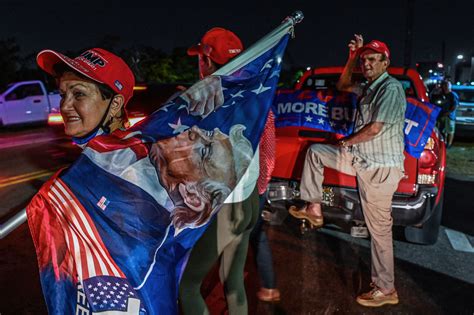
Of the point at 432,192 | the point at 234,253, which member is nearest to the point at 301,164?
the point at 432,192

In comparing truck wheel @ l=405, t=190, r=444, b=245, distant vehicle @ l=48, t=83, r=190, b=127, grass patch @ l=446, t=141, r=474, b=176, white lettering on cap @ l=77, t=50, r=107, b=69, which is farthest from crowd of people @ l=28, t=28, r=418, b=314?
grass patch @ l=446, t=141, r=474, b=176

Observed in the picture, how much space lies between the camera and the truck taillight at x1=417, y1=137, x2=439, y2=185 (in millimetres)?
4590

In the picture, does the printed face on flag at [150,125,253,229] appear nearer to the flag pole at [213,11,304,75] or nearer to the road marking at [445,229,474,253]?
the flag pole at [213,11,304,75]

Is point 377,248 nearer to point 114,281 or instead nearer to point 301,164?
point 301,164

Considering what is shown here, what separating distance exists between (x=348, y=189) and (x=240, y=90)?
2864 millimetres

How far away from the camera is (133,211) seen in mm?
1684

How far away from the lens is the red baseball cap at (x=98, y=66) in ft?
6.23

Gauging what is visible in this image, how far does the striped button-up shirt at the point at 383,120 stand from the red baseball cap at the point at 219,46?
140cm

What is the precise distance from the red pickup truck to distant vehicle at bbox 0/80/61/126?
607 inches

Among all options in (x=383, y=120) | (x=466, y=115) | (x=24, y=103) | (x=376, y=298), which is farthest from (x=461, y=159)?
(x=24, y=103)

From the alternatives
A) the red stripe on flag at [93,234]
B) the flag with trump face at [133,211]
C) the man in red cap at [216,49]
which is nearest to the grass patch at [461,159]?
the man in red cap at [216,49]

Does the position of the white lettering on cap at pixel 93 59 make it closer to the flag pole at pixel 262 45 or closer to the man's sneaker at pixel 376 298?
the flag pole at pixel 262 45

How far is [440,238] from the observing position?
555 centimetres

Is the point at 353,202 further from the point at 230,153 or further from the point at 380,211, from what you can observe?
the point at 230,153
